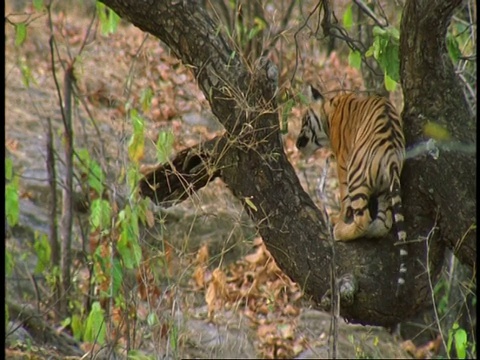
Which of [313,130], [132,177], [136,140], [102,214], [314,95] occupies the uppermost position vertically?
[314,95]

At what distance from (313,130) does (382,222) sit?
1.34 meters

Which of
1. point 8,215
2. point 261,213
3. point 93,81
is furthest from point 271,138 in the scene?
point 93,81

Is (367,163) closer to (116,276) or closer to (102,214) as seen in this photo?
(116,276)

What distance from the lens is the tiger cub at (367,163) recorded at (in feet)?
17.4

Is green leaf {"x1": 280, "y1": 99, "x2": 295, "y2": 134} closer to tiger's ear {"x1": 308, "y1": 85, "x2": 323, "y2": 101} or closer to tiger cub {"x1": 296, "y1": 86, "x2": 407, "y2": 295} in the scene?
tiger cub {"x1": 296, "y1": 86, "x2": 407, "y2": 295}

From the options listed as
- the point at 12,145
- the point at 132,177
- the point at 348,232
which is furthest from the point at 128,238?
the point at 12,145

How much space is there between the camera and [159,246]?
27.3ft

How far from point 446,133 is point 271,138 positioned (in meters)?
0.91

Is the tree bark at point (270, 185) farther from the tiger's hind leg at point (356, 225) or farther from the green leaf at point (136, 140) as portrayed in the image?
the green leaf at point (136, 140)

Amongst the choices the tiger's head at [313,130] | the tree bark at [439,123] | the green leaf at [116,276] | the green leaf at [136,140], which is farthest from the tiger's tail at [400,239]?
the green leaf at [136,140]

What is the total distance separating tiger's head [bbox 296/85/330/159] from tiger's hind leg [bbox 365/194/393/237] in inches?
46.1

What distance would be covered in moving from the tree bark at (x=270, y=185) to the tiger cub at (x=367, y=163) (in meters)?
0.09

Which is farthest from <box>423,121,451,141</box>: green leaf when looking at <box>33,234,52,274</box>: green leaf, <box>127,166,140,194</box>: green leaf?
<box>33,234,52,274</box>: green leaf

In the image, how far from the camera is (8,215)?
622 centimetres
